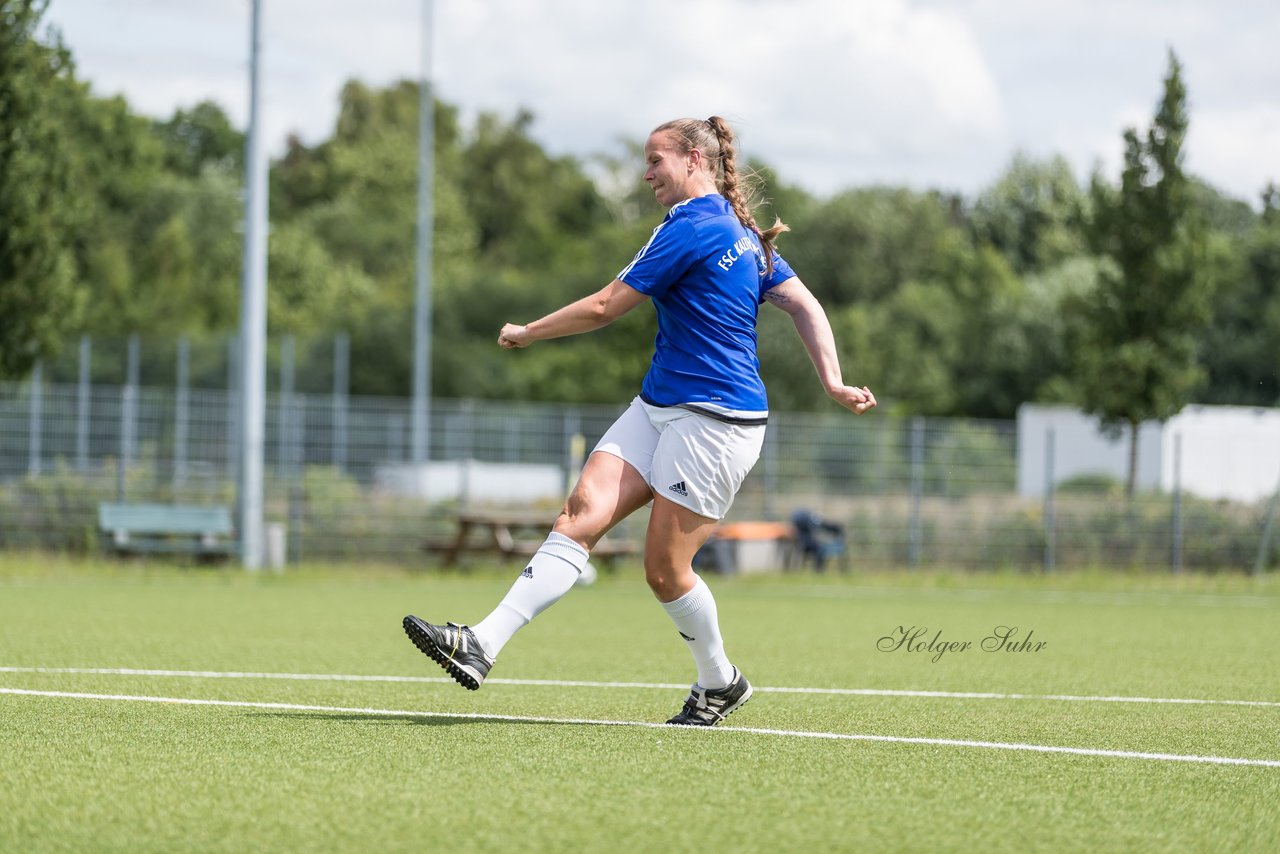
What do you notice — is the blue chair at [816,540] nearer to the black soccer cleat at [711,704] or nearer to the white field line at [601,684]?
the white field line at [601,684]

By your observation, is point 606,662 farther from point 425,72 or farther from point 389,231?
point 389,231

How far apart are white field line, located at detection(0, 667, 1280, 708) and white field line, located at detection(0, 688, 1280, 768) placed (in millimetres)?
953

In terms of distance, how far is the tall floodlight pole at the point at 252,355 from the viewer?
19562 millimetres

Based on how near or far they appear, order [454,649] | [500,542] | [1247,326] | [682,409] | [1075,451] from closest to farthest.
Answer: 1. [454,649]
2. [682,409]
3. [500,542]
4. [1075,451]
5. [1247,326]

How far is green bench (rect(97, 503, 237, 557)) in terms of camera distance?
2036 centimetres

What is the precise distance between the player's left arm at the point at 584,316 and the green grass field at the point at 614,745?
1298 millimetres

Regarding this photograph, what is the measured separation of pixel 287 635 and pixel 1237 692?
5.65 metres

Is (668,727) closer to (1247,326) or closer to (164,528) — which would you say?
(164,528)

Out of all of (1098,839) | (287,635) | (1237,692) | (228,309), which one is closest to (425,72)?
(228,309)

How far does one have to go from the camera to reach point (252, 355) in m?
19.7

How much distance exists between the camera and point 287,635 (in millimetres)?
10711

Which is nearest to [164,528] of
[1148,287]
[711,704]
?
[1148,287]

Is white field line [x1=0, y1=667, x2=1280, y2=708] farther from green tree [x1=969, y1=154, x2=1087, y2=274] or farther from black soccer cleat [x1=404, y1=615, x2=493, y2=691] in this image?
green tree [x1=969, y1=154, x2=1087, y2=274]

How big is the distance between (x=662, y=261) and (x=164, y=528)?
15878mm
